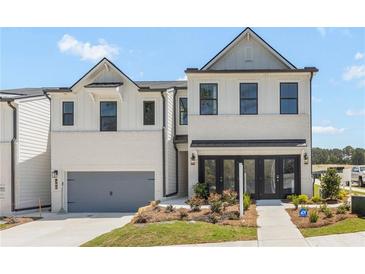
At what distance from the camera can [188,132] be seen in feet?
72.0

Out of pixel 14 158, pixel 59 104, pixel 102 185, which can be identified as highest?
pixel 59 104

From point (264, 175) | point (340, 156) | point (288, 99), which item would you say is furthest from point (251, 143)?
point (340, 156)

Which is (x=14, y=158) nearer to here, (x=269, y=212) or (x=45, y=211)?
(x=45, y=211)

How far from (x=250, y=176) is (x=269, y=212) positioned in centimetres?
408

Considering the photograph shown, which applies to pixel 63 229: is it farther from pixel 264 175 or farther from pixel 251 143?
pixel 264 175

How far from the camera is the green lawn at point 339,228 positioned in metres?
12.7

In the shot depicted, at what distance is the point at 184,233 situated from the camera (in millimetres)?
12867

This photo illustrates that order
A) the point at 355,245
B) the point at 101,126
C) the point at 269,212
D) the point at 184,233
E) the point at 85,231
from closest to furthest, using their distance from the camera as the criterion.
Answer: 1. the point at 355,245
2. the point at 184,233
3. the point at 85,231
4. the point at 269,212
5. the point at 101,126

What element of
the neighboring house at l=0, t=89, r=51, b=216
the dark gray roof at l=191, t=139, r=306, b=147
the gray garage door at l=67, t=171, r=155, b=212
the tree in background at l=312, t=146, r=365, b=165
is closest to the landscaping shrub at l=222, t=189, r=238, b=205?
the dark gray roof at l=191, t=139, r=306, b=147

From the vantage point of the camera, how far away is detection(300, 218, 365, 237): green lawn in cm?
1272

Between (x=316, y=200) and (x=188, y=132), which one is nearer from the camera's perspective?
(x=316, y=200)

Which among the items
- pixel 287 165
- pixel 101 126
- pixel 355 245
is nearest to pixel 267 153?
pixel 287 165

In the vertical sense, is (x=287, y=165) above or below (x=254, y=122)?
below

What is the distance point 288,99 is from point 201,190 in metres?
6.41
